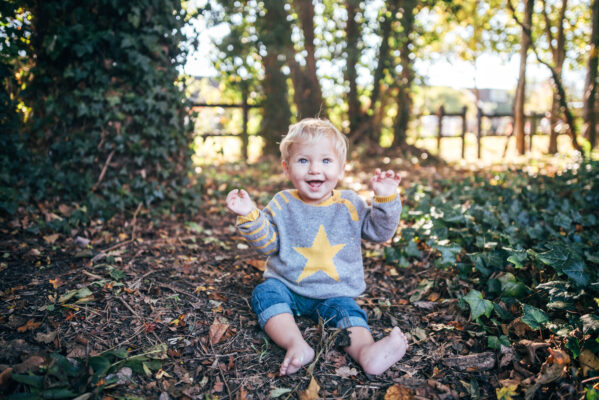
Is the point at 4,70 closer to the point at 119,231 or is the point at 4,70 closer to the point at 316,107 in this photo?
the point at 119,231

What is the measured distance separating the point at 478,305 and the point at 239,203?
1.42m

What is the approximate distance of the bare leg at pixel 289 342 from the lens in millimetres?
1780

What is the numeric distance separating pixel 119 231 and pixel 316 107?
4.52 metres

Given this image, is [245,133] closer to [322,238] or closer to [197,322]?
[322,238]

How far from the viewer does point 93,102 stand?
128 inches

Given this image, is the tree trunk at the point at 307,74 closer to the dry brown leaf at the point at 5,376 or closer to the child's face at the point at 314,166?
the child's face at the point at 314,166

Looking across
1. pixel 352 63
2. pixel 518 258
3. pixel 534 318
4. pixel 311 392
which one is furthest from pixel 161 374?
pixel 352 63

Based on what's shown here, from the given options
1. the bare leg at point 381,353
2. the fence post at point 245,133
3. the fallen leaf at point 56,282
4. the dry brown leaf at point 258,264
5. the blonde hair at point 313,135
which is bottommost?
the bare leg at point 381,353

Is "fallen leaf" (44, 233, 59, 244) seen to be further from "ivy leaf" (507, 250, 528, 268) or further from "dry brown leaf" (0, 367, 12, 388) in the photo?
"ivy leaf" (507, 250, 528, 268)

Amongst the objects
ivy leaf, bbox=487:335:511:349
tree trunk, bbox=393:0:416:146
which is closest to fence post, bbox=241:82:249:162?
tree trunk, bbox=393:0:416:146

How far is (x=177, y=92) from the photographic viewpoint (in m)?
3.58

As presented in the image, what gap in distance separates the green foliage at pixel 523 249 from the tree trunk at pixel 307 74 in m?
3.31

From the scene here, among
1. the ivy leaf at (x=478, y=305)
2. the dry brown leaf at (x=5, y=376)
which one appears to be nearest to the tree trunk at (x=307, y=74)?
the ivy leaf at (x=478, y=305)

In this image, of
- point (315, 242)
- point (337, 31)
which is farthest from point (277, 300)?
point (337, 31)
